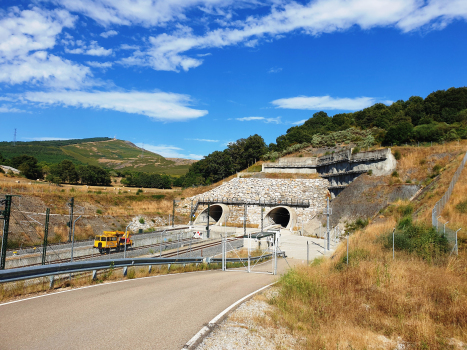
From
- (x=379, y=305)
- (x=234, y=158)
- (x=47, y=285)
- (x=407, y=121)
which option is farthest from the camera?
(x=234, y=158)

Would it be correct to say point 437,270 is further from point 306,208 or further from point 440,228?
point 306,208

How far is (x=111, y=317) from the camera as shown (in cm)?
746

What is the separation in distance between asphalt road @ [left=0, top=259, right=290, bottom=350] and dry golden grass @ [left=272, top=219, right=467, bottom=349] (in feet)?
7.68

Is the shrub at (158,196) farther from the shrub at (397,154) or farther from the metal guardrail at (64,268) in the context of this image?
Answer: the metal guardrail at (64,268)

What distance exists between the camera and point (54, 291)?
9977mm

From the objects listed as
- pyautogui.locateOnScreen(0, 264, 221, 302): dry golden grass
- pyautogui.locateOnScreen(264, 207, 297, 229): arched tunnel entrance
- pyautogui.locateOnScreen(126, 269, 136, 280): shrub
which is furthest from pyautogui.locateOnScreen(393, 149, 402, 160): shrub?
pyautogui.locateOnScreen(126, 269, 136, 280): shrub

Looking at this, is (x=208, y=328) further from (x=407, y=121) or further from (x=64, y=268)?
(x=407, y=121)

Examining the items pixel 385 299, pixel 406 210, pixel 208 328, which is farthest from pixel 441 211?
pixel 208 328

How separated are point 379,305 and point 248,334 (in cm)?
523

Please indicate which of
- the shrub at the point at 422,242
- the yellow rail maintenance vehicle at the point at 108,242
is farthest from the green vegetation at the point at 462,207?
the yellow rail maintenance vehicle at the point at 108,242

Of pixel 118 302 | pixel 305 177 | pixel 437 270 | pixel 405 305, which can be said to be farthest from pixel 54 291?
pixel 305 177

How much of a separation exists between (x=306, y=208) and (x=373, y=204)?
574 inches

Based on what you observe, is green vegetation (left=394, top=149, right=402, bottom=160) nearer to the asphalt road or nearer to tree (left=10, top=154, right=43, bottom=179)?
the asphalt road

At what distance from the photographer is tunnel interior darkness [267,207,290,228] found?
2392 inches
